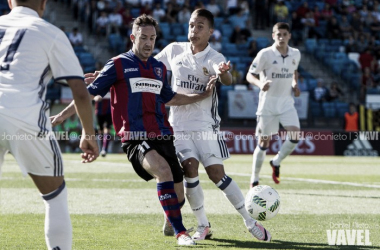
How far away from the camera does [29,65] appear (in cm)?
458

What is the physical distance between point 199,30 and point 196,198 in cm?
184

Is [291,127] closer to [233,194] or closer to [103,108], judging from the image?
[233,194]

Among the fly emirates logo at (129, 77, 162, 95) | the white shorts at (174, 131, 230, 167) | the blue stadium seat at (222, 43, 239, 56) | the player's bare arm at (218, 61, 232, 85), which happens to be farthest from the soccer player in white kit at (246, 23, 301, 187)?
the blue stadium seat at (222, 43, 239, 56)

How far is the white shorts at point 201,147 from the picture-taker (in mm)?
7336

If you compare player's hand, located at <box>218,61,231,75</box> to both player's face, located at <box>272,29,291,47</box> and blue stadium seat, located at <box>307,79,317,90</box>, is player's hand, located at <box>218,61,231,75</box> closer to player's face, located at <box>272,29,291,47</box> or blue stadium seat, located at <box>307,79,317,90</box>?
player's face, located at <box>272,29,291,47</box>

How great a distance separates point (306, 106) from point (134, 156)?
18.0 meters

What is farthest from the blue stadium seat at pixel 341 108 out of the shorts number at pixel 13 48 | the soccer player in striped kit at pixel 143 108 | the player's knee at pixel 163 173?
the shorts number at pixel 13 48

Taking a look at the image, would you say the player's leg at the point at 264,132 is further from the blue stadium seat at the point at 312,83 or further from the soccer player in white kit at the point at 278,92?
the blue stadium seat at the point at 312,83

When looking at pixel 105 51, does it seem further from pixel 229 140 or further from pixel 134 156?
pixel 134 156

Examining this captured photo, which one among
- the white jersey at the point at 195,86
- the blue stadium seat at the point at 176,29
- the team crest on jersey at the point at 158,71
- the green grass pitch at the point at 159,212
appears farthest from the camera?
the blue stadium seat at the point at 176,29

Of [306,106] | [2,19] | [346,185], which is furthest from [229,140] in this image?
[2,19]

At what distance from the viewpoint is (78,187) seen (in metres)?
11.7

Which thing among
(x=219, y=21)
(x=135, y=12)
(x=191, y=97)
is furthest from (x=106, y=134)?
(x=191, y=97)

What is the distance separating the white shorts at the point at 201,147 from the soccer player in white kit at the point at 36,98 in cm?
273
